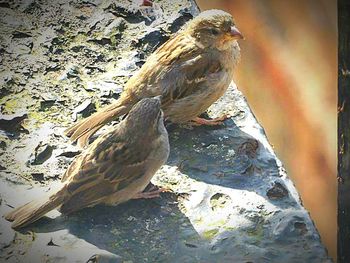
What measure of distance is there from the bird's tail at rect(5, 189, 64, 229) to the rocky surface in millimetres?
34

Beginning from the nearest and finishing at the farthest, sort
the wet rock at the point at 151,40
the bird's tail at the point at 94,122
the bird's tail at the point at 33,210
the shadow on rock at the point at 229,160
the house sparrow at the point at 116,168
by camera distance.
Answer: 1. the bird's tail at the point at 33,210
2. the house sparrow at the point at 116,168
3. the shadow on rock at the point at 229,160
4. the bird's tail at the point at 94,122
5. the wet rock at the point at 151,40

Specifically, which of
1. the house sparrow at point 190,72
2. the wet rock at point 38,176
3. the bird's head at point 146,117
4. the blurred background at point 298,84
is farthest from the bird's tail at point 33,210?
the blurred background at point 298,84

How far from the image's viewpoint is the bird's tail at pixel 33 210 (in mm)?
3430

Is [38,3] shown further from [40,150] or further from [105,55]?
[40,150]

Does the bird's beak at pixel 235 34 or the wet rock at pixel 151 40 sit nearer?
the wet rock at pixel 151 40

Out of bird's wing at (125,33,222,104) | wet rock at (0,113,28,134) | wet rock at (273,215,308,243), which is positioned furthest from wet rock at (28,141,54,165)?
wet rock at (273,215,308,243)

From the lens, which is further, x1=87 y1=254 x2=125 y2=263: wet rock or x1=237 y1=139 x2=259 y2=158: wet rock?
x1=237 y1=139 x2=259 y2=158: wet rock

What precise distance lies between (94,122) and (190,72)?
0.67 m

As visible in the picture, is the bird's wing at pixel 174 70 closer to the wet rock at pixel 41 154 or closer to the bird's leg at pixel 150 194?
the wet rock at pixel 41 154

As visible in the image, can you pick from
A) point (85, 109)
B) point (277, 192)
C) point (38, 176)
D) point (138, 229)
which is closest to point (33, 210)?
point (38, 176)

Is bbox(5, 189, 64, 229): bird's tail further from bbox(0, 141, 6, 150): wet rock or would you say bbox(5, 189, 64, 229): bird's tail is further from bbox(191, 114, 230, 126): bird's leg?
bbox(191, 114, 230, 126): bird's leg

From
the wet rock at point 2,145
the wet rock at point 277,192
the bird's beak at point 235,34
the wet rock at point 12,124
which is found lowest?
the wet rock at point 277,192

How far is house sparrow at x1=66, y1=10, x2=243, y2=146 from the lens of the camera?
170 inches

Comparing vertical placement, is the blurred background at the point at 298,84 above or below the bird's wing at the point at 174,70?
below
